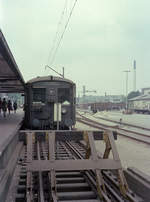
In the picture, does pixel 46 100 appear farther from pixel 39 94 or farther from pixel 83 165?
pixel 83 165

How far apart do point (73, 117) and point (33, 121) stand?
2061 millimetres

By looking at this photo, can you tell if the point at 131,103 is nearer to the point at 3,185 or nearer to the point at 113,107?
the point at 113,107

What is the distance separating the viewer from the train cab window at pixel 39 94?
1548 cm

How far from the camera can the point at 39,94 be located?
51.1ft

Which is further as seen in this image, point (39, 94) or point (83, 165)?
point (39, 94)

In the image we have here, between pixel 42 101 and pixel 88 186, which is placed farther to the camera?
pixel 42 101

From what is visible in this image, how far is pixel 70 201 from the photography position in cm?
590

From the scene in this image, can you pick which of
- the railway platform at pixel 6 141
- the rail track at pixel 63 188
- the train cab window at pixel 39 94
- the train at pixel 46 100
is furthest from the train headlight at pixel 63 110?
the rail track at pixel 63 188

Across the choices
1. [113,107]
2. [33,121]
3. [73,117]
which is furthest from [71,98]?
[113,107]

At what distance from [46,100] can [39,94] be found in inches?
19.5

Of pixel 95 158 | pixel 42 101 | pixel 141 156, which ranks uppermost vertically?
pixel 42 101

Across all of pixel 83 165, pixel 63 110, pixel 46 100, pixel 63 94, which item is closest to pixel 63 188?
pixel 83 165

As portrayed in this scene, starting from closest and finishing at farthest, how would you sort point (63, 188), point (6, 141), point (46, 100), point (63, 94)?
point (63, 188) < point (6, 141) < point (46, 100) < point (63, 94)

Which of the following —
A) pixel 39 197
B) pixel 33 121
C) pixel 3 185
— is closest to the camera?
pixel 3 185
